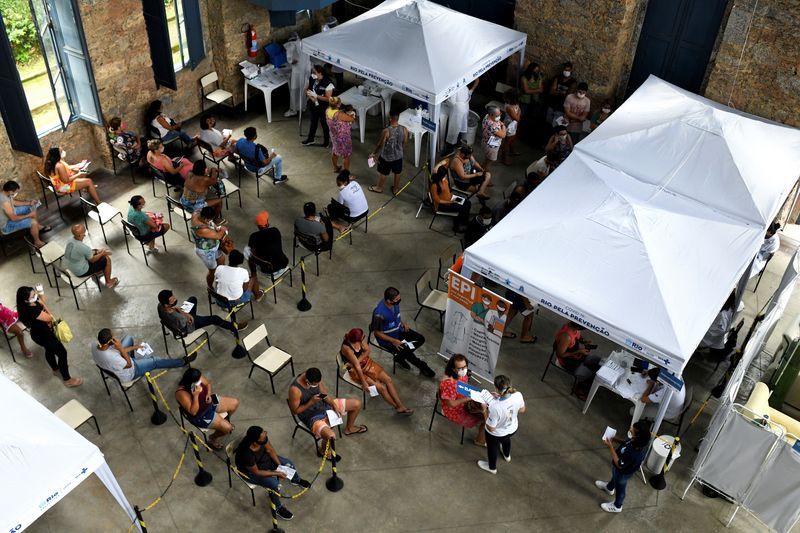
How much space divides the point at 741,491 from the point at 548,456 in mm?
2018

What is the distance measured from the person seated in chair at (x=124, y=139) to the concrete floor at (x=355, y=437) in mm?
1390

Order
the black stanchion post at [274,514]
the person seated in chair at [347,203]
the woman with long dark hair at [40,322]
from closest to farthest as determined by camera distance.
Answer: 1. the black stanchion post at [274,514]
2. the woman with long dark hair at [40,322]
3. the person seated in chair at [347,203]

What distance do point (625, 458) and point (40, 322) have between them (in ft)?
21.3

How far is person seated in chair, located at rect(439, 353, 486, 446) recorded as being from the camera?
324 inches

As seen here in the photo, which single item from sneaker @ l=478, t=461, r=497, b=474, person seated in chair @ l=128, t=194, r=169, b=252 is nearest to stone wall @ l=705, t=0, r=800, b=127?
sneaker @ l=478, t=461, r=497, b=474

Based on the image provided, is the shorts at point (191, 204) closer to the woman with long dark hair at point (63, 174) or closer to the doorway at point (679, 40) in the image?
the woman with long dark hair at point (63, 174)

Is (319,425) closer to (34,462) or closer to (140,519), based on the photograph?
(140,519)

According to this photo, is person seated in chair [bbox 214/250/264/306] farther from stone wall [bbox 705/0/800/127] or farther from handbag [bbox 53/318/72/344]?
stone wall [bbox 705/0/800/127]

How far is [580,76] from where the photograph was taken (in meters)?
13.6

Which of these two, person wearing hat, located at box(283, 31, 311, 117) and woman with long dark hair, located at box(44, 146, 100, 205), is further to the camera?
person wearing hat, located at box(283, 31, 311, 117)

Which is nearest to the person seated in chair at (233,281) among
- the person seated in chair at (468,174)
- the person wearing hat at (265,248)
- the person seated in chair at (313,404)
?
the person wearing hat at (265,248)

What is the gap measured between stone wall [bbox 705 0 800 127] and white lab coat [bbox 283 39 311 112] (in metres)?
6.78

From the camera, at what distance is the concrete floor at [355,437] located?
8.09m

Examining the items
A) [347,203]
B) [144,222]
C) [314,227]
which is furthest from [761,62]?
[144,222]
